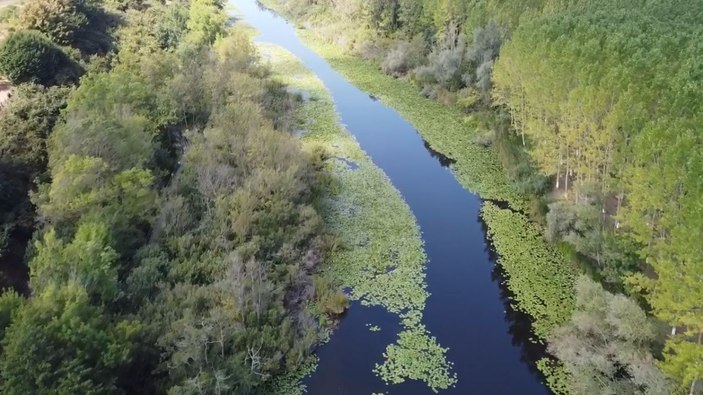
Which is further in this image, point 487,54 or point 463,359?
point 487,54

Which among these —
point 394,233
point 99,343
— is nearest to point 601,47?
point 394,233

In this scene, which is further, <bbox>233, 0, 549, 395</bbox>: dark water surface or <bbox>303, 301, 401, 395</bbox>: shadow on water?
<bbox>233, 0, 549, 395</bbox>: dark water surface

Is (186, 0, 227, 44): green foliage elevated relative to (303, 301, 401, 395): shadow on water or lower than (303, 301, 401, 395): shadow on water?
elevated

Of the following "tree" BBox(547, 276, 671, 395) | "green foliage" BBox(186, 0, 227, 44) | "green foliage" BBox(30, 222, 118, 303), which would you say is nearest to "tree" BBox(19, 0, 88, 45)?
"green foliage" BBox(186, 0, 227, 44)

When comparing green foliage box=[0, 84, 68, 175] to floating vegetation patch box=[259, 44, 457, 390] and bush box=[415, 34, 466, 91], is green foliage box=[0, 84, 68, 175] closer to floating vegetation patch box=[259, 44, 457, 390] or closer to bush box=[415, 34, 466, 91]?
floating vegetation patch box=[259, 44, 457, 390]

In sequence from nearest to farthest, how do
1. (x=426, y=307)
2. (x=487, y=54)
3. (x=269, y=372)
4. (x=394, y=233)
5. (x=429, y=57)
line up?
(x=269, y=372), (x=426, y=307), (x=394, y=233), (x=487, y=54), (x=429, y=57)

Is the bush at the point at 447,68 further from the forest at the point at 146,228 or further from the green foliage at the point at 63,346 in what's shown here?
the green foliage at the point at 63,346

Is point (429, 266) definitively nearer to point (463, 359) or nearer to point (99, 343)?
point (463, 359)
